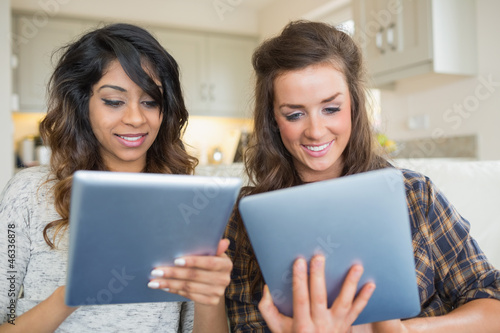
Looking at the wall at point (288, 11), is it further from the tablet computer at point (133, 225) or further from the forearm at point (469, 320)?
the tablet computer at point (133, 225)

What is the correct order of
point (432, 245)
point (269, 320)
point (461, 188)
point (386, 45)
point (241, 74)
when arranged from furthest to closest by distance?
point (241, 74) < point (386, 45) < point (461, 188) < point (432, 245) < point (269, 320)

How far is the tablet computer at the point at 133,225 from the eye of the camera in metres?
0.63

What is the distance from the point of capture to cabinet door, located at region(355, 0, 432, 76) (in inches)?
110

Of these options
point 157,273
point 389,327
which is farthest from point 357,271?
point 157,273

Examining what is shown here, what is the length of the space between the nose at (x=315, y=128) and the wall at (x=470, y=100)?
5.13 feet

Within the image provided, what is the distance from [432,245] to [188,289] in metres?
0.62

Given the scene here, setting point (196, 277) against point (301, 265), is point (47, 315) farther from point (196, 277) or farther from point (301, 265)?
point (301, 265)

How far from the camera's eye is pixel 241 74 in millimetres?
5129

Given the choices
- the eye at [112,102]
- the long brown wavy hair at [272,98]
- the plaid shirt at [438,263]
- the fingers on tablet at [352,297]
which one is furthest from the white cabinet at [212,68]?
the fingers on tablet at [352,297]

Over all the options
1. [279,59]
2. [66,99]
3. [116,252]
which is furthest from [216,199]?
[66,99]

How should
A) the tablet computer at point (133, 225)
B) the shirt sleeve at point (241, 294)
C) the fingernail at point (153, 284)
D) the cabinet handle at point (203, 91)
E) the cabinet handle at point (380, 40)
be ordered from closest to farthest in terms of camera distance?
the tablet computer at point (133, 225) < the fingernail at point (153, 284) < the shirt sleeve at point (241, 294) < the cabinet handle at point (380, 40) < the cabinet handle at point (203, 91)

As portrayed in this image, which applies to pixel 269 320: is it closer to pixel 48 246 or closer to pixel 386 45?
pixel 48 246

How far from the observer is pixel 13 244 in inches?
40.8

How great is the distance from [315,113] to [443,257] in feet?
1.53
